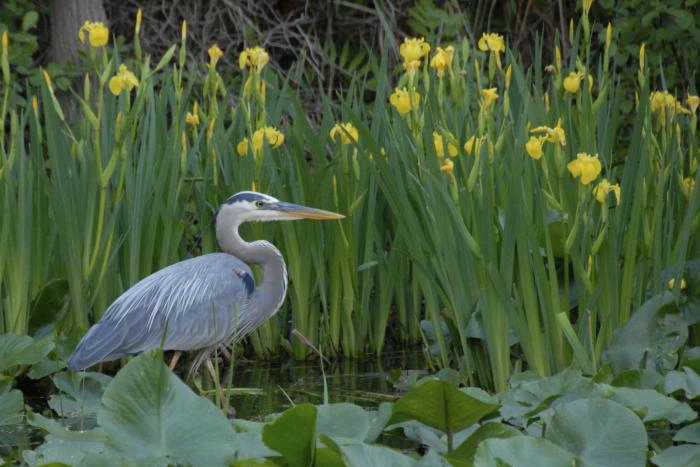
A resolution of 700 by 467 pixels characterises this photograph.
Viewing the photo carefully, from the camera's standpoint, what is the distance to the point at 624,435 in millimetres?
2404

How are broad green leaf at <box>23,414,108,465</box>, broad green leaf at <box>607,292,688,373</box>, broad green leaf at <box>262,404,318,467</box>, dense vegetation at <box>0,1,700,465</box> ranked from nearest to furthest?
broad green leaf at <box>262,404,318,467</box> < broad green leaf at <box>23,414,108,465</box> < dense vegetation at <box>0,1,700,465</box> < broad green leaf at <box>607,292,688,373</box>

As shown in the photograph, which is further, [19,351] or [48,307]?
[48,307]

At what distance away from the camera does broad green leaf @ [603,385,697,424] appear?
9.30ft

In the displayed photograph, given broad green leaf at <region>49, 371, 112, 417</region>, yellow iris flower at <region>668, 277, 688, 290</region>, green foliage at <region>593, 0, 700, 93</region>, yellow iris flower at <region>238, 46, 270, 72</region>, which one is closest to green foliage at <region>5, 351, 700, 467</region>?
yellow iris flower at <region>668, 277, 688, 290</region>

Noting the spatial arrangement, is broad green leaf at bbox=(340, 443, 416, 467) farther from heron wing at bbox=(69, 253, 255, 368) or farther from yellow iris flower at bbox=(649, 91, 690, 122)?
yellow iris flower at bbox=(649, 91, 690, 122)

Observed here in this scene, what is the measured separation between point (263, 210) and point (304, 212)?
15 cm

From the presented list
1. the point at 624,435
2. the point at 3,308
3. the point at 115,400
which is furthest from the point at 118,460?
the point at 3,308

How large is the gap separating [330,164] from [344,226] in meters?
0.29

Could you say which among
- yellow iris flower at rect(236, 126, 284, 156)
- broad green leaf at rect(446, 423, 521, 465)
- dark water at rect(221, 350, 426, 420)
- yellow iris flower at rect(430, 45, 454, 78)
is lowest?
dark water at rect(221, 350, 426, 420)

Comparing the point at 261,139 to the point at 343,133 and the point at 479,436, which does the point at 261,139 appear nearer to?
the point at 343,133

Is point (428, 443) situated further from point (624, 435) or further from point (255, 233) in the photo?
point (255, 233)

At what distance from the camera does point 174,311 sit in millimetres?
4023

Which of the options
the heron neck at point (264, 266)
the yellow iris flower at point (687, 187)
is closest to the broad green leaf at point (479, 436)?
the yellow iris flower at point (687, 187)

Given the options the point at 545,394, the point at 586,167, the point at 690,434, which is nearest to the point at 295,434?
the point at 545,394
